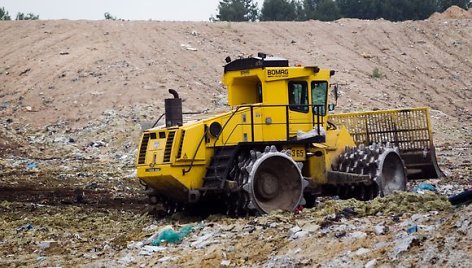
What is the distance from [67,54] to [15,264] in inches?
1079

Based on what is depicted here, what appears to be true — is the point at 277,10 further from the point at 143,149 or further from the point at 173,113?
the point at 143,149

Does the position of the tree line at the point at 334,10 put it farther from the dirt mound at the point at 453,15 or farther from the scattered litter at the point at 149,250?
the scattered litter at the point at 149,250

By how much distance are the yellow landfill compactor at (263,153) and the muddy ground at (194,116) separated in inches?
31.2

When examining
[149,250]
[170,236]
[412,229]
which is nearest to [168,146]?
[170,236]

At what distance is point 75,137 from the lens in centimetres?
3178

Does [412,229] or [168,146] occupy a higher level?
[168,146]

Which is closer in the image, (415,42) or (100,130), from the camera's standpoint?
(100,130)

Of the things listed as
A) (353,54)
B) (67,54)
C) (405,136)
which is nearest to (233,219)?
(405,136)

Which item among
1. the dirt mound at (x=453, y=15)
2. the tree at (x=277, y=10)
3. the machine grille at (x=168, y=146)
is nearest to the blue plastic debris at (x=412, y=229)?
the machine grille at (x=168, y=146)

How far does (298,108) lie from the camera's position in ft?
53.9

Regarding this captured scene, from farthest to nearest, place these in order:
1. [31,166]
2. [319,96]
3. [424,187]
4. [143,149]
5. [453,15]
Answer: [453,15]
[31,166]
[424,187]
[319,96]
[143,149]

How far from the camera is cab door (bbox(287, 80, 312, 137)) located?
53.5 ft

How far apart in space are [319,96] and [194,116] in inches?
85.1

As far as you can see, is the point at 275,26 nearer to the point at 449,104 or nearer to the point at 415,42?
the point at 415,42
